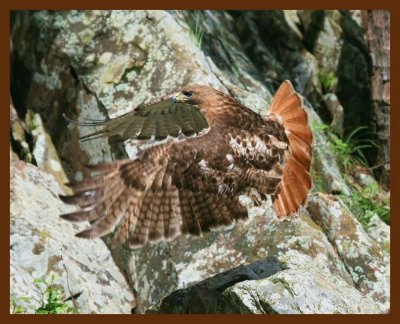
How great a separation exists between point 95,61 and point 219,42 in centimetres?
164

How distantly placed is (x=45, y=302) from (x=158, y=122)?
148 cm

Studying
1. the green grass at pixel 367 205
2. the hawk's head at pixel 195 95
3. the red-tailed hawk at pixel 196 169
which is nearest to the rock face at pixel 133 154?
the green grass at pixel 367 205

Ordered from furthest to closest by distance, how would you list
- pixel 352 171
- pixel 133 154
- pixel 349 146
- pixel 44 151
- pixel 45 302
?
pixel 349 146 < pixel 352 171 < pixel 44 151 < pixel 133 154 < pixel 45 302

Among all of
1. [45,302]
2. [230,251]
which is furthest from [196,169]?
[45,302]

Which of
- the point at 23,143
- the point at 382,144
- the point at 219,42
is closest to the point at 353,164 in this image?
the point at 382,144

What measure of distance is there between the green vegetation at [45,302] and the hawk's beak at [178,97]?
1.49 meters

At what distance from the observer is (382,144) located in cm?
913

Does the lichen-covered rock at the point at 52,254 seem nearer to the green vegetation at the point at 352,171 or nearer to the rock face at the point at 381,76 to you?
the green vegetation at the point at 352,171

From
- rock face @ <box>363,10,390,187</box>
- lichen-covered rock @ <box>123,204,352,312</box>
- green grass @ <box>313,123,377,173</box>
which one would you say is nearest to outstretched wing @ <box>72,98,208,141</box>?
lichen-covered rock @ <box>123,204,352,312</box>

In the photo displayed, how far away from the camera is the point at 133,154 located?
661 centimetres

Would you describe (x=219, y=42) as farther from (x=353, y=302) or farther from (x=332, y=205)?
(x=353, y=302)

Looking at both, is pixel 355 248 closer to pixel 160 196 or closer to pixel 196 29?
pixel 160 196

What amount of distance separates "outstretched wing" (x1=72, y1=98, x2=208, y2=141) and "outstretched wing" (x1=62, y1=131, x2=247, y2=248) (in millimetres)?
539

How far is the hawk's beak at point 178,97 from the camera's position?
605 centimetres
